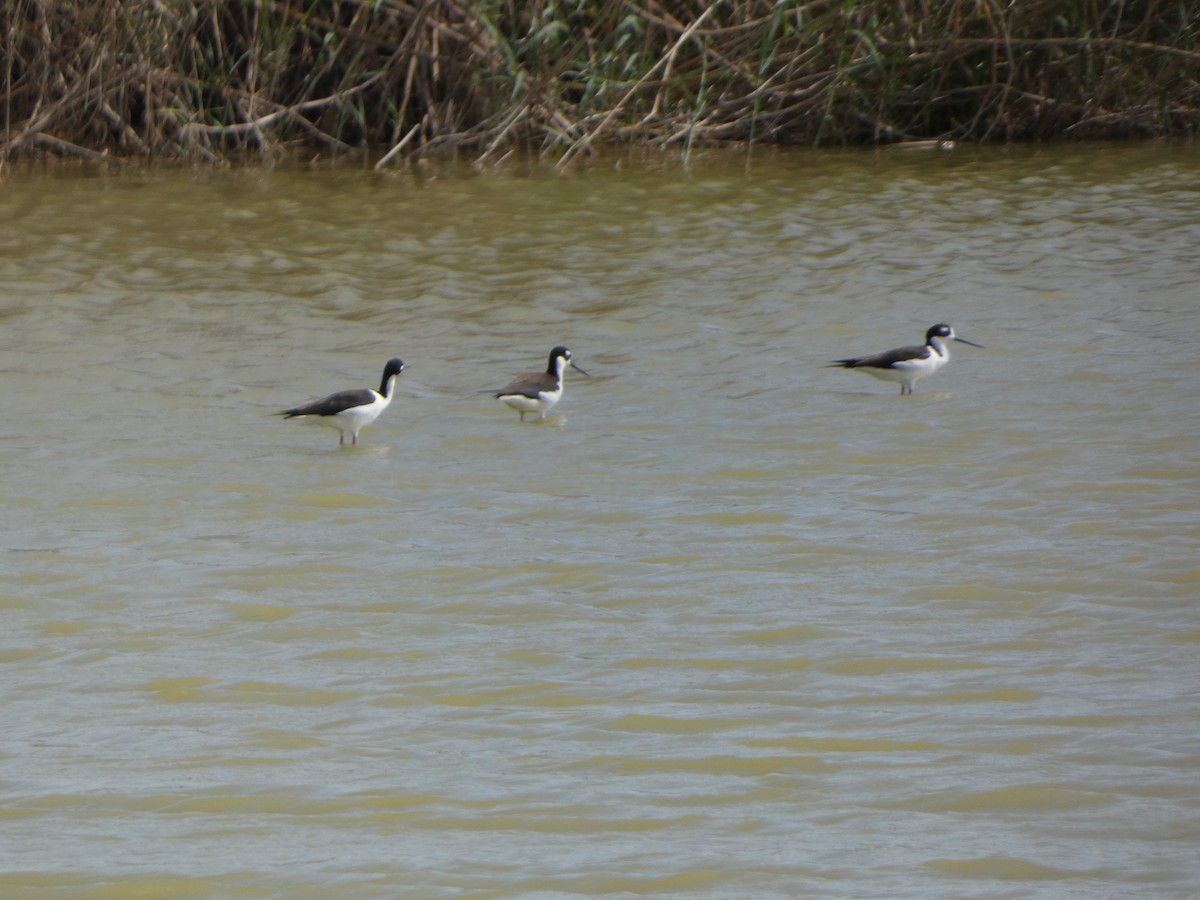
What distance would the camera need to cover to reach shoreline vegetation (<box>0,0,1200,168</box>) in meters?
15.7

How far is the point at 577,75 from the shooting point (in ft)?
54.2

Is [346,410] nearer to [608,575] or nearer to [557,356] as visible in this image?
[557,356]

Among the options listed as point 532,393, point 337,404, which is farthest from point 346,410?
point 532,393

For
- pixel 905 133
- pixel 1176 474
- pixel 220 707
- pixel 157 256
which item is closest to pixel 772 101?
pixel 905 133

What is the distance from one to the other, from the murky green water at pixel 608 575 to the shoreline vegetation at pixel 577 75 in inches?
136

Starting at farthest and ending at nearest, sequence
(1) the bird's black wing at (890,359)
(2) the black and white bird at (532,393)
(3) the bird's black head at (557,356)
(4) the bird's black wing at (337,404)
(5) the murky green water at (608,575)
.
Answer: (3) the bird's black head at (557,356) → (1) the bird's black wing at (890,359) → (2) the black and white bird at (532,393) → (4) the bird's black wing at (337,404) → (5) the murky green water at (608,575)

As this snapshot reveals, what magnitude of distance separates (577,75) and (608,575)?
11100 mm

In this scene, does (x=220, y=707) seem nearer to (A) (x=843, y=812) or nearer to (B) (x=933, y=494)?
(A) (x=843, y=812)

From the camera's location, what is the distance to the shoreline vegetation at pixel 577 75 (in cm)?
1570

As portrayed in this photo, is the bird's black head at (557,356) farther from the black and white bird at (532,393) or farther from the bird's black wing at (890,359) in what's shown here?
the bird's black wing at (890,359)

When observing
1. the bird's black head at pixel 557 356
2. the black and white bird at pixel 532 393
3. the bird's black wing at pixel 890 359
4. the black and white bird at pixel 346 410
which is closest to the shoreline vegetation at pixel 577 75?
the bird's black head at pixel 557 356

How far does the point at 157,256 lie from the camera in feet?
41.6

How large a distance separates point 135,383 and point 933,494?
4388 mm

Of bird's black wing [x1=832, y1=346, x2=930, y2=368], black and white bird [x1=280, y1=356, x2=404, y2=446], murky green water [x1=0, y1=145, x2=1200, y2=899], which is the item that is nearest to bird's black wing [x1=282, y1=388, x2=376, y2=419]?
black and white bird [x1=280, y1=356, x2=404, y2=446]
